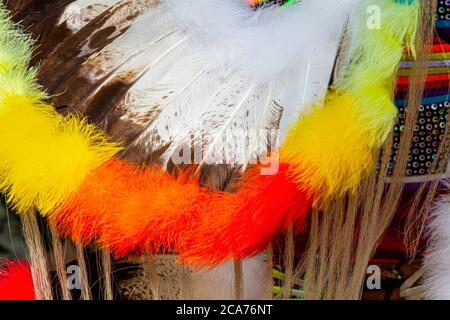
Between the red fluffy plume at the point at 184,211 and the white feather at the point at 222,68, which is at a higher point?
the white feather at the point at 222,68

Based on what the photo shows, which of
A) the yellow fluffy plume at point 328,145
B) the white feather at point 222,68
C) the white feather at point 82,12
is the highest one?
the white feather at point 82,12

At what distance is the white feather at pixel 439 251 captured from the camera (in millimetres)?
815

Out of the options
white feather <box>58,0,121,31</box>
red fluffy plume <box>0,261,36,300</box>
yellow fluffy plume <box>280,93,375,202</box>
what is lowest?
red fluffy plume <box>0,261,36,300</box>

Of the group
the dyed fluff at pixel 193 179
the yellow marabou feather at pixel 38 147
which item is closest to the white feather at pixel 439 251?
the dyed fluff at pixel 193 179

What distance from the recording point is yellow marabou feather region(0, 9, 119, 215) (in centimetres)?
73

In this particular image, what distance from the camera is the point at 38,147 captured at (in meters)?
0.74

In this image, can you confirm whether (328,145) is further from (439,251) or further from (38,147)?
(38,147)

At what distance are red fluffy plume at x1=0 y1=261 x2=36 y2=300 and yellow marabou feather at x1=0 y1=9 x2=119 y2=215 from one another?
154mm

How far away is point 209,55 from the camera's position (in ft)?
2.47

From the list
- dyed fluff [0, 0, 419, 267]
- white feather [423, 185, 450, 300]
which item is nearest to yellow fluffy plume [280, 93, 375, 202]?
dyed fluff [0, 0, 419, 267]

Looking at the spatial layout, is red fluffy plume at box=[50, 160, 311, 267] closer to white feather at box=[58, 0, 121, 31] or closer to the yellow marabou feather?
the yellow marabou feather

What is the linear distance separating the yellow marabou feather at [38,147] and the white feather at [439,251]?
1.71 ft

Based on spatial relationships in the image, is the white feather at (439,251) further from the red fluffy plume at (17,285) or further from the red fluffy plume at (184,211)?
the red fluffy plume at (17,285)
